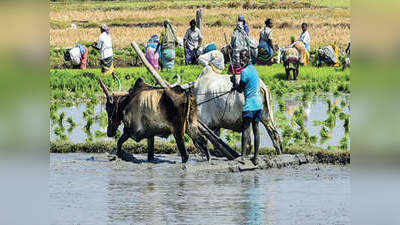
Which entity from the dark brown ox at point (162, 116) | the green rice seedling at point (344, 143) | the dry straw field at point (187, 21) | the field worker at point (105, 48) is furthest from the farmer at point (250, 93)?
the dry straw field at point (187, 21)

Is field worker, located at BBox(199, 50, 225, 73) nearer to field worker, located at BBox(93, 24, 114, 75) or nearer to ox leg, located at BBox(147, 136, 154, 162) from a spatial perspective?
field worker, located at BBox(93, 24, 114, 75)

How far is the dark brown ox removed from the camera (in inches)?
510

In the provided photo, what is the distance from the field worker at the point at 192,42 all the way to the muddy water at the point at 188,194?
9610 millimetres

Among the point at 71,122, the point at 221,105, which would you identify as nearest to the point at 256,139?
the point at 221,105

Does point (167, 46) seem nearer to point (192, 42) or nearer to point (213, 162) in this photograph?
point (192, 42)

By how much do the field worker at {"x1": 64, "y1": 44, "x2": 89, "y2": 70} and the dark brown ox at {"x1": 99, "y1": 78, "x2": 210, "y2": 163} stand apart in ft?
38.1

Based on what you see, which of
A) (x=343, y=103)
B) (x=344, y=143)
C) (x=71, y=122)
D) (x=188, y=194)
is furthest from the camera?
(x=343, y=103)

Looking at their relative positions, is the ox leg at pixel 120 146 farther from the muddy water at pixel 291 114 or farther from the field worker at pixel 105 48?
the field worker at pixel 105 48

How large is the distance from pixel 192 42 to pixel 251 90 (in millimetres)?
10874

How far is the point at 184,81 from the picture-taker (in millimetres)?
20609

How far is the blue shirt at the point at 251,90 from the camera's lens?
40.5ft

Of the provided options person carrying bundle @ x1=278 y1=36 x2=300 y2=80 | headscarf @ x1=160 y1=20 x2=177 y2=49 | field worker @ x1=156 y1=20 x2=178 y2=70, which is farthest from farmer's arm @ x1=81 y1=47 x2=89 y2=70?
person carrying bundle @ x1=278 y1=36 x2=300 y2=80
